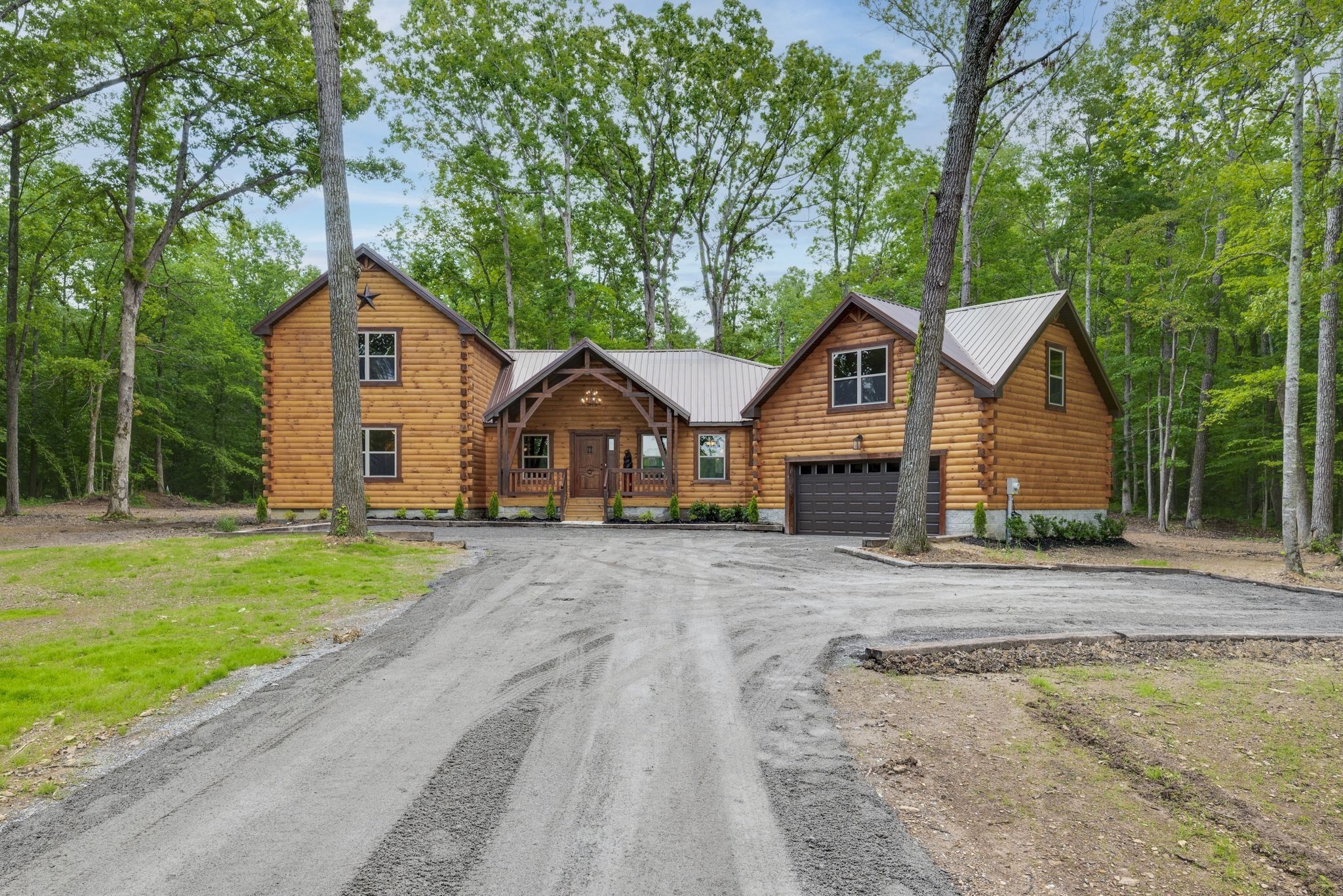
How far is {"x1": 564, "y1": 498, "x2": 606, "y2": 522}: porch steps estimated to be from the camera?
22.1 m

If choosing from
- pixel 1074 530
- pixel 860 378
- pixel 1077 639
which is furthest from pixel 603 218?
pixel 1077 639

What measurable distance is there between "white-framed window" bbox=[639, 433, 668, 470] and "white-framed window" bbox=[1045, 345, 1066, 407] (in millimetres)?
11612

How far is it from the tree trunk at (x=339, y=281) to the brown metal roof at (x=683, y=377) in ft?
28.1

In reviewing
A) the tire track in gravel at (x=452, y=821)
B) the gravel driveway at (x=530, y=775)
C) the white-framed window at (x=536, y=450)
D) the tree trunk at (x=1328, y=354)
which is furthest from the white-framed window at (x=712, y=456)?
the tire track in gravel at (x=452, y=821)

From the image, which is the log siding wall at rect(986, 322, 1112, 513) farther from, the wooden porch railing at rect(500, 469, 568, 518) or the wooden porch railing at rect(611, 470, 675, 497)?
the wooden porch railing at rect(500, 469, 568, 518)

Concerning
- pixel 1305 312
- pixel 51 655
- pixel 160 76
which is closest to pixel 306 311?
pixel 160 76

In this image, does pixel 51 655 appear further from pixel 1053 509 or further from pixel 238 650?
pixel 1053 509

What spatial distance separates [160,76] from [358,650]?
2114 centimetres

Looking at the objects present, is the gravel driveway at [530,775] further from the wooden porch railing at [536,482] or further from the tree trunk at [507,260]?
the tree trunk at [507,260]

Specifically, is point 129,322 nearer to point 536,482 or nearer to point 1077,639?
point 536,482

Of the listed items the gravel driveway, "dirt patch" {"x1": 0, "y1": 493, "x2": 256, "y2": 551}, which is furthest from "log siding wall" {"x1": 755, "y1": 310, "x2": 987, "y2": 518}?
"dirt patch" {"x1": 0, "y1": 493, "x2": 256, "y2": 551}

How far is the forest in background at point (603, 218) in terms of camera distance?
18562 millimetres

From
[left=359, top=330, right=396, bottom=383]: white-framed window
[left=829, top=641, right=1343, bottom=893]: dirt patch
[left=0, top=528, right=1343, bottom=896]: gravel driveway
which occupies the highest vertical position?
[left=359, top=330, right=396, bottom=383]: white-framed window

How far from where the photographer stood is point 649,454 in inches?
925
